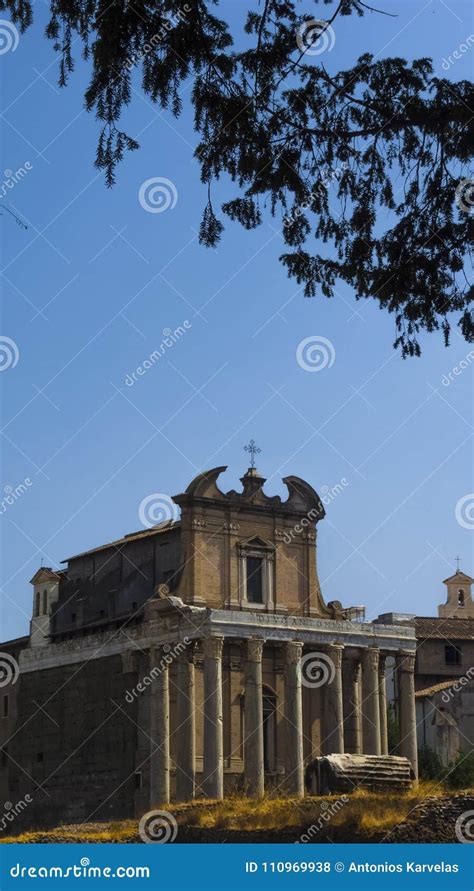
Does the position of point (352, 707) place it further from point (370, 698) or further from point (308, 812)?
point (308, 812)

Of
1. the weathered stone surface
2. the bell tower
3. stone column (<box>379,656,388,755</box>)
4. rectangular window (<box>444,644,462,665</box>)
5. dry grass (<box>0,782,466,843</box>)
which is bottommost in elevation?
dry grass (<box>0,782,466,843</box>)

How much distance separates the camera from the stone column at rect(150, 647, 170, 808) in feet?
135

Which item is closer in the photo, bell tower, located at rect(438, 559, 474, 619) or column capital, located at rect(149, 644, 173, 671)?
column capital, located at rect(149, 644, 173, 671)

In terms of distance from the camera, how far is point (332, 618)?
4788 centimetres

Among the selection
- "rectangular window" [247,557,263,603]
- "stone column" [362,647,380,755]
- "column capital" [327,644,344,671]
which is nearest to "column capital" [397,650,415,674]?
"stone column" [362,647,380,755]

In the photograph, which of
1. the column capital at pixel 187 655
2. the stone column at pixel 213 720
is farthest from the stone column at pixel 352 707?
the column capital at pixel 187 655

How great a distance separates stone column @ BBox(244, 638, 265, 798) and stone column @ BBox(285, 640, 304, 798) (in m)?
0.92

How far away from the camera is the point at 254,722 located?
137 ft

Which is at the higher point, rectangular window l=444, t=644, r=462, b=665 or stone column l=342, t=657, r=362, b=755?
rectangular window l=444, t=644, r=462, b=665

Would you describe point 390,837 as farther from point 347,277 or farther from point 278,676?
point 278,676

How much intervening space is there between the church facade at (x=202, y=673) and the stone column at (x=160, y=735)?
0.04m

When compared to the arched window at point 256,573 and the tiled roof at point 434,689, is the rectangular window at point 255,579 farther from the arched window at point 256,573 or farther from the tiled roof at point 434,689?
the tiled roof at point 434,689

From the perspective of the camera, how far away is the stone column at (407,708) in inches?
1763

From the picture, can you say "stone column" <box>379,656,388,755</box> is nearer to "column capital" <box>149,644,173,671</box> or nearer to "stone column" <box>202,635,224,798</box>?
"stone column" <box>202,635,224,798</box>
